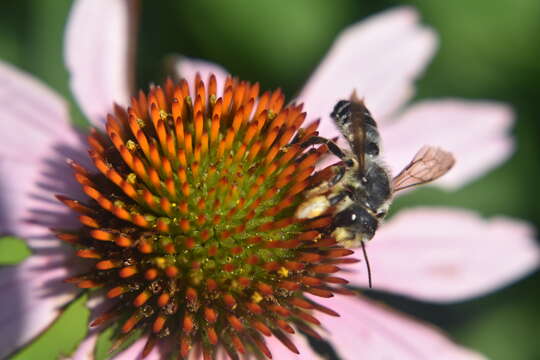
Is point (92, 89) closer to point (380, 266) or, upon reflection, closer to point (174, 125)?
point (174, 125)

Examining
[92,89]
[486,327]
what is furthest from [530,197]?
[92,89]

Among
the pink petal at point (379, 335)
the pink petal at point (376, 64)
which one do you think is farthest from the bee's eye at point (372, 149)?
the pink petal at point (376, 64)

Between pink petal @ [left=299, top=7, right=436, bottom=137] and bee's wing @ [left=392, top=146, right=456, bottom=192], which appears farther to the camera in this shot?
pink petal @ [left=299, top=7, right=436, bottom=137]

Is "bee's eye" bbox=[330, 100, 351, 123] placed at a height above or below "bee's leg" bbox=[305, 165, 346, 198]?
above

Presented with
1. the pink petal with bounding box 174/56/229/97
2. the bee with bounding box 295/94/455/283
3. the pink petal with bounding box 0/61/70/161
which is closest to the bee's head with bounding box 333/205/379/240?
the bee with bounding box 295/94/455/283

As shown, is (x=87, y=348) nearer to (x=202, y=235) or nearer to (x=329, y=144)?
(x=202, y=235)

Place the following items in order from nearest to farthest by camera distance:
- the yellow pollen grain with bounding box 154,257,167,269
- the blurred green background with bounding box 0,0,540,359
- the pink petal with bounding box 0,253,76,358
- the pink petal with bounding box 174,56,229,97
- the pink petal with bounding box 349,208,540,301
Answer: the yellow pollen grain with bounding box 154,257,167,269 < the pink petal with bounding box 0,253,76,358 < the pink petal with bounding box 349,208,540,301 < the pink petal with bounding box 174,56,229,97 < the blurred green background with bounding box 0,0,540,359

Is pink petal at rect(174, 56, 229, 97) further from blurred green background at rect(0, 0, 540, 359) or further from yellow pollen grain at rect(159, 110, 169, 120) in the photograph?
yellow pollen grain at rect(159, 110, 169, 120)
